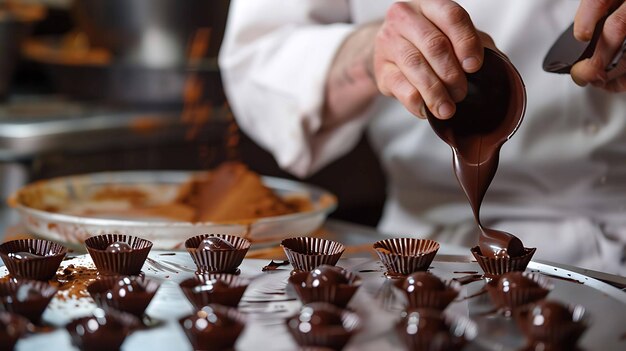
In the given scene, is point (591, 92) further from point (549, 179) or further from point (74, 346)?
point (74, 346)

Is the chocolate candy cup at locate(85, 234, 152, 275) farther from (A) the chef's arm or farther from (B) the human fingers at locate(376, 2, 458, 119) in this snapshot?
(A) the chef's arm

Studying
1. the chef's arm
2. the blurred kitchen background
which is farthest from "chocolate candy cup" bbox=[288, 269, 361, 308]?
the blurred kitchen background

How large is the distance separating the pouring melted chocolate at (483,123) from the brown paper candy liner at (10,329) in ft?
1.76

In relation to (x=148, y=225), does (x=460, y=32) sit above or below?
above

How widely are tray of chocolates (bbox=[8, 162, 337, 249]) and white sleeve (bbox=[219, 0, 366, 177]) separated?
6.0 inches

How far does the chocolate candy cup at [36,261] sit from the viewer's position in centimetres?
93

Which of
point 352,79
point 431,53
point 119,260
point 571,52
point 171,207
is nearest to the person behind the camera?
point 119,260

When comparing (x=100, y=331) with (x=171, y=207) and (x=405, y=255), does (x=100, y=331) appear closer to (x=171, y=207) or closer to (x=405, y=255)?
(x=405, y=255)

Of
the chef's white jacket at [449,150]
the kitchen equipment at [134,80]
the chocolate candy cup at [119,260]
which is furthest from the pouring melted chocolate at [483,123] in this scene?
the kitchen equipment at [134,80]

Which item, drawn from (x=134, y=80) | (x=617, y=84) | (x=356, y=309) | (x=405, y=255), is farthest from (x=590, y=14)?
(x=134, y=80)

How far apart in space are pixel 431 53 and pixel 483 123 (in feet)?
0.37

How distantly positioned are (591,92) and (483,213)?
0.91 feet

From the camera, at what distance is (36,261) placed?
3.05 ft

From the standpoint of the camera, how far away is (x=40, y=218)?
4.17 ft
